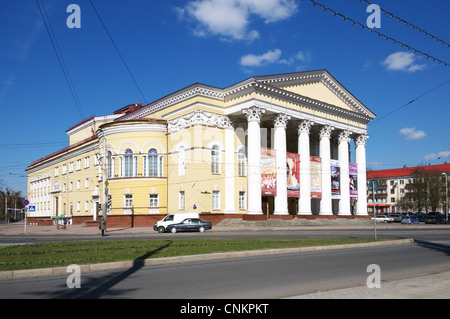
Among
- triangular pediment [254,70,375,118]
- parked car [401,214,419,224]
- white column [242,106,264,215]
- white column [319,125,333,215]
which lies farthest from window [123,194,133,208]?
parked car [401,214,419,224]

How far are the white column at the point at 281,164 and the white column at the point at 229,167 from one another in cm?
453

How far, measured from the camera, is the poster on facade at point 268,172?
4331cm

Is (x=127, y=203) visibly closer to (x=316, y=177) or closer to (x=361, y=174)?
(x=316, y=177)

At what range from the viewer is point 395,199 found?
11344 centimetres

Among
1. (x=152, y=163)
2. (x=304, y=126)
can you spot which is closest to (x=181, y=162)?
(x=152, y=163)

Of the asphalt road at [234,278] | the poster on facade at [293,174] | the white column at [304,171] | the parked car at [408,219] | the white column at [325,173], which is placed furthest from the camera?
the parked car at [408,219]

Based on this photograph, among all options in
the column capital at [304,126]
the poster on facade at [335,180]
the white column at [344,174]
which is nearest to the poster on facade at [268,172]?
the column capital at [304,126]

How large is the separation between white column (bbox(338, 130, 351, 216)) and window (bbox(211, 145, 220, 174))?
674 inches

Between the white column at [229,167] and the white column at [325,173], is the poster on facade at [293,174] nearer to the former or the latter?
the white column at [325,173]

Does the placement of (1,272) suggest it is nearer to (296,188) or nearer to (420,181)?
(296,188)

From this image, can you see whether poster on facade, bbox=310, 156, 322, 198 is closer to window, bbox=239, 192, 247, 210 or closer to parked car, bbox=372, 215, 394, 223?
→ window, bbox=239, 192, 247, 210

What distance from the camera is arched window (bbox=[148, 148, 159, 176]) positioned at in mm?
46688

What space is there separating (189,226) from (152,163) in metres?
12.5
